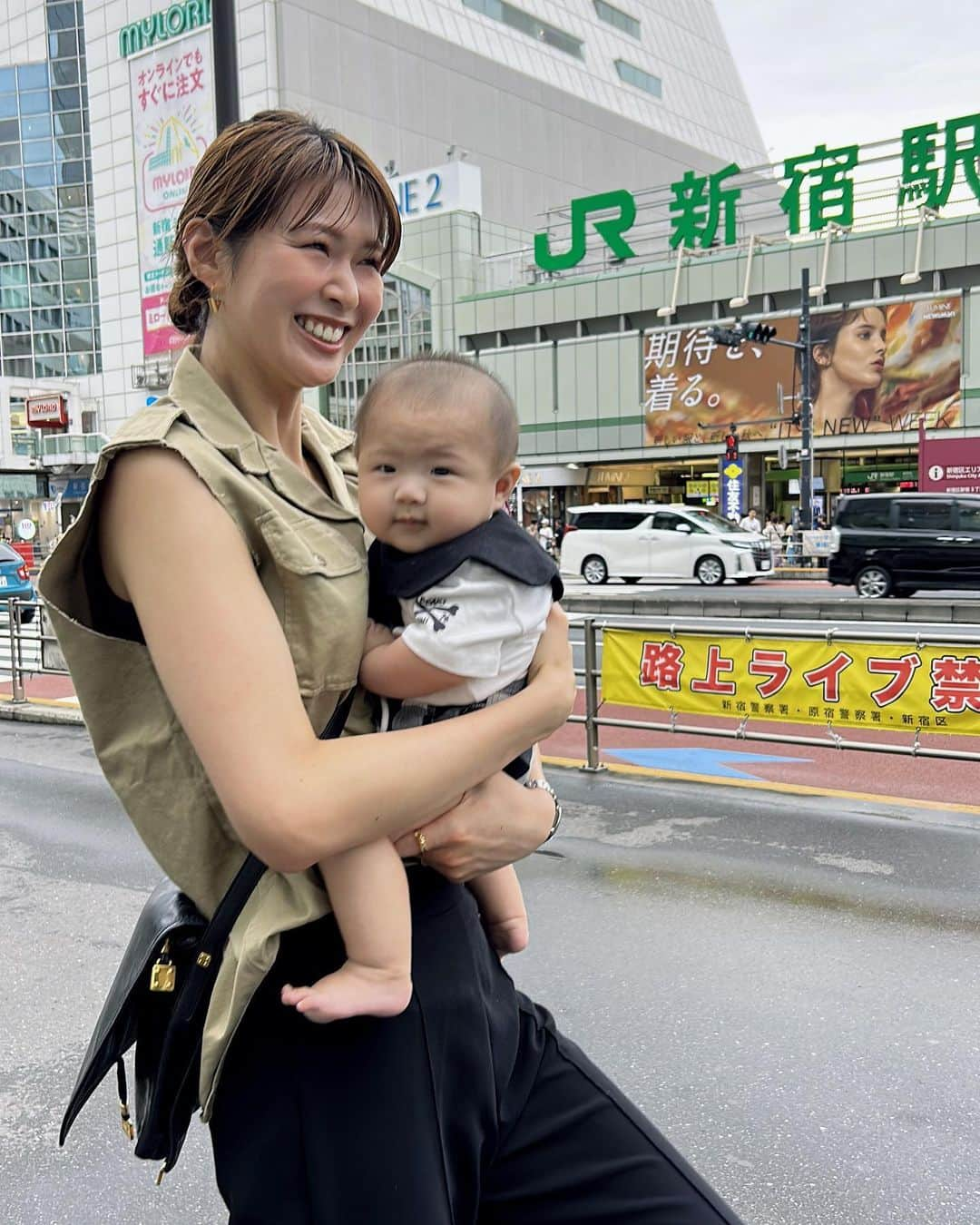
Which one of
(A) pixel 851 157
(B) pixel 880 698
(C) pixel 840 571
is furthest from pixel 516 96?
(B) pixel 880 698

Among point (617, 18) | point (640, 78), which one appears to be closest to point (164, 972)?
point (617, 18)

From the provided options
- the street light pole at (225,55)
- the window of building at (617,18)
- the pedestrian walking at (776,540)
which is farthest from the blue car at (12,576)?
the window of building at (617,18)

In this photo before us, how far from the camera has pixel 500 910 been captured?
5.31 feet

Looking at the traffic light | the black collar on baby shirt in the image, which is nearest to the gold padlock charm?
the black collar on baby shirt

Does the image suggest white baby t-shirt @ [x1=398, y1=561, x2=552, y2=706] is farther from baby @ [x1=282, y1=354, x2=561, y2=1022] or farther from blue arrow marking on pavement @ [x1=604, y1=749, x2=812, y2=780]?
blue arrow marking on pavement @ [x1=604, y1=749, x2=812, y2=780]

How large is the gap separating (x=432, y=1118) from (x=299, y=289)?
1.01 m

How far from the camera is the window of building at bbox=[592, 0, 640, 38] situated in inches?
2542

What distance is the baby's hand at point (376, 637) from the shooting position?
4.35ft

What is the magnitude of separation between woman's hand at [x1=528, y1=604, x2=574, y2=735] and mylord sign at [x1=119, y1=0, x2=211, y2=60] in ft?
42.2

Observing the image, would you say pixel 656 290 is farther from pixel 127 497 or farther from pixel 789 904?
pixel 127 497

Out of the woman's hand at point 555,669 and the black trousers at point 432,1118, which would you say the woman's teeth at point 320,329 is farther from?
the black trousers at point 432,1118

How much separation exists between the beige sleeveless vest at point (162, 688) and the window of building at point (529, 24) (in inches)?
2538

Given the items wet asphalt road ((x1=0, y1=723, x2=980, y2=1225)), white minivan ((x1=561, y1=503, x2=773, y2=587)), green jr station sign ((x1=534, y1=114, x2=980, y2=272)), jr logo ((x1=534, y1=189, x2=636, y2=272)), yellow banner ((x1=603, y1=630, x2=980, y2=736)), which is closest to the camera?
wet asphalt road ((x1=0, y1=723, x2=980, y2=1225))

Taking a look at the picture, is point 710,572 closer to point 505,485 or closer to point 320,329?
point 505,485
